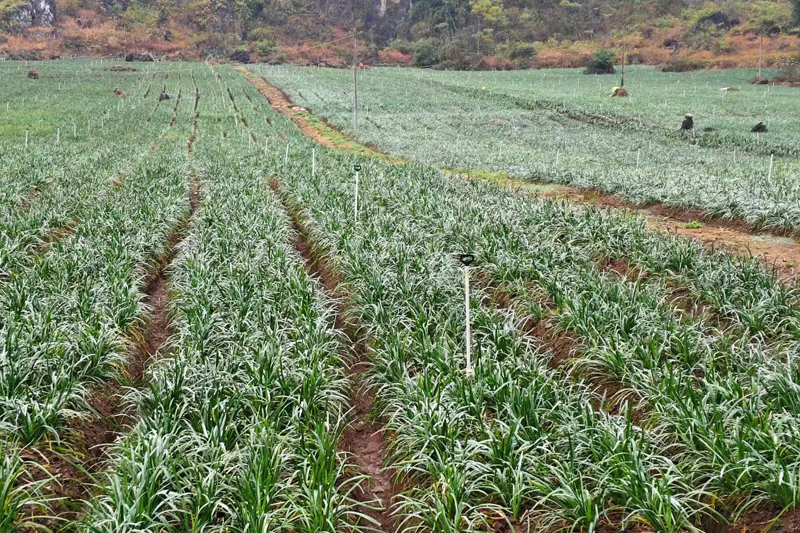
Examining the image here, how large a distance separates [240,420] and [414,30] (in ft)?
320

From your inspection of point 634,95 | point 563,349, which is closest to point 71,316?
point 563,349

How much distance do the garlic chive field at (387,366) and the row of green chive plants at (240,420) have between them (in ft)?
0.10

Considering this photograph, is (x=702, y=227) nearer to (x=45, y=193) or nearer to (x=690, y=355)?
(x=690, y=355)

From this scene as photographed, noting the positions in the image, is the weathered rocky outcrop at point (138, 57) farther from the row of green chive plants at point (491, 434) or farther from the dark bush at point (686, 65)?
the row of green chive plants at point (491, 434)

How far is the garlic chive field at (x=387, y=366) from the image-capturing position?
408 centimetres

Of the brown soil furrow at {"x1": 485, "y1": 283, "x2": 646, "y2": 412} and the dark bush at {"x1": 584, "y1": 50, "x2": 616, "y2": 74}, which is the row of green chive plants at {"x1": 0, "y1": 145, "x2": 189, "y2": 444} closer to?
the brown soil furrow at {"x1": 485, "y1": 283, "x2": 646, "y2": 412}

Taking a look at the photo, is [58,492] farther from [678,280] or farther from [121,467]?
[678,280]

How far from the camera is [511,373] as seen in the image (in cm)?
563

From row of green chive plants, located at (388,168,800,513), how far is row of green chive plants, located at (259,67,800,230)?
5184 millimetres

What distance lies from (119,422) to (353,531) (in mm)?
2591

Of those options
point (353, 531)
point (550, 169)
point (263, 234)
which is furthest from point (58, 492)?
point (550, 169)

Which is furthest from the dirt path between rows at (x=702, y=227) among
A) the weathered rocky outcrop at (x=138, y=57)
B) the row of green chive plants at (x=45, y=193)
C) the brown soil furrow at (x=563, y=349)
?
the weathered rocky outcrop at (x=138, y=57)

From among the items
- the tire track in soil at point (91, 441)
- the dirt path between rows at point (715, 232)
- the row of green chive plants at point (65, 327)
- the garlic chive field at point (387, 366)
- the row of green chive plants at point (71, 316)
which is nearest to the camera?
the garlic chive field at point (387, 366)

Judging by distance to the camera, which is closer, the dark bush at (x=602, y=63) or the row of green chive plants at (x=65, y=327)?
the row of green chive plants at (x=65, y=327)
